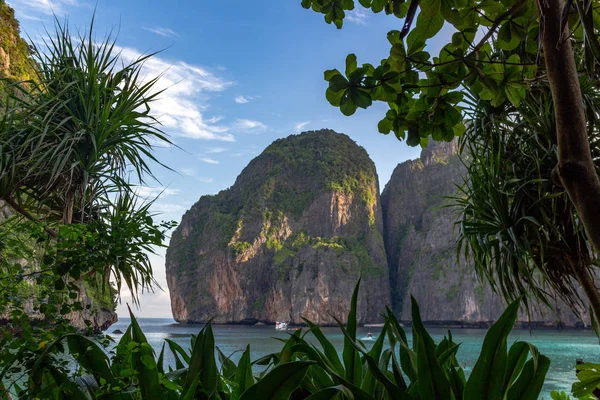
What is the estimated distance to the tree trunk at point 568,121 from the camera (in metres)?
0.77

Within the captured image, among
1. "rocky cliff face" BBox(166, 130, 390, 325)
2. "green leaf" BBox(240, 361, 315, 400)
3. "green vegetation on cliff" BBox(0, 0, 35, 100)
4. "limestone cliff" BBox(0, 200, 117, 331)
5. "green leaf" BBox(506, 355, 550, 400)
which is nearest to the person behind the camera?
"green leaf" BBox(240, 361, 315, 400)

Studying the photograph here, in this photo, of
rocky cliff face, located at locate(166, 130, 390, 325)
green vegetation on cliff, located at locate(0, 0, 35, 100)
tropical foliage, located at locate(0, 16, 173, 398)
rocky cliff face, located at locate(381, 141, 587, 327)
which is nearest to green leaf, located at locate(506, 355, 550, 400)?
tropical foliage, located at locate(0, 16, 173, 398)

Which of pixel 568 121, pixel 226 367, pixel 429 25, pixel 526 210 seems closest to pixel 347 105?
pixel 429 25

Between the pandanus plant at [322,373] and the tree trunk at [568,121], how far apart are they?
29cm

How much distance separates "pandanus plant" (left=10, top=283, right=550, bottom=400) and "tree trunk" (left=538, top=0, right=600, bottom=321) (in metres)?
0.29

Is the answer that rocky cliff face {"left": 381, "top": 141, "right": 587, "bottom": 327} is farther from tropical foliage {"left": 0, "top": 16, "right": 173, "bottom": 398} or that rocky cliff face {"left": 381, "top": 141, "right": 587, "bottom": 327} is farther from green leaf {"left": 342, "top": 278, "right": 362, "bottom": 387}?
green leaf {"left": 342, "top": 278, "right": 362, "bottom": 387}

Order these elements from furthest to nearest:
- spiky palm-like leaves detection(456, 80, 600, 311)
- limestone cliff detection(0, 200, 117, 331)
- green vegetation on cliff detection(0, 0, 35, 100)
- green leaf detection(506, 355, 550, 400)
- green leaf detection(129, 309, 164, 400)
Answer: green vegetation on cliff detection(0, 0, 35, 100) → spiky palm-like leaves detection(456, 80, 600, 311) → limestone cliff detection(0, 200, 117, 331) → green leaf detection(129, 309, 164, 400) → green leaf detection(506, 355, 550, 400)

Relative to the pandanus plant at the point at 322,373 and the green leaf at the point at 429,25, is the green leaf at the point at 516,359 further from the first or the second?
the green leaf at the point at 429,25

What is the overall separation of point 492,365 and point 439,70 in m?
0.70

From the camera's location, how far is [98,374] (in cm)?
77

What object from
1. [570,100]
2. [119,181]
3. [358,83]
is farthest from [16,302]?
[119,181]

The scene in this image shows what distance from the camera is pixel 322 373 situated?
75 centimetres

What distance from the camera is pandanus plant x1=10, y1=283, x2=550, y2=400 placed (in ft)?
1.83

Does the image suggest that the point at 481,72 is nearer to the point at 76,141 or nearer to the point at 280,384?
the point at 280,384
